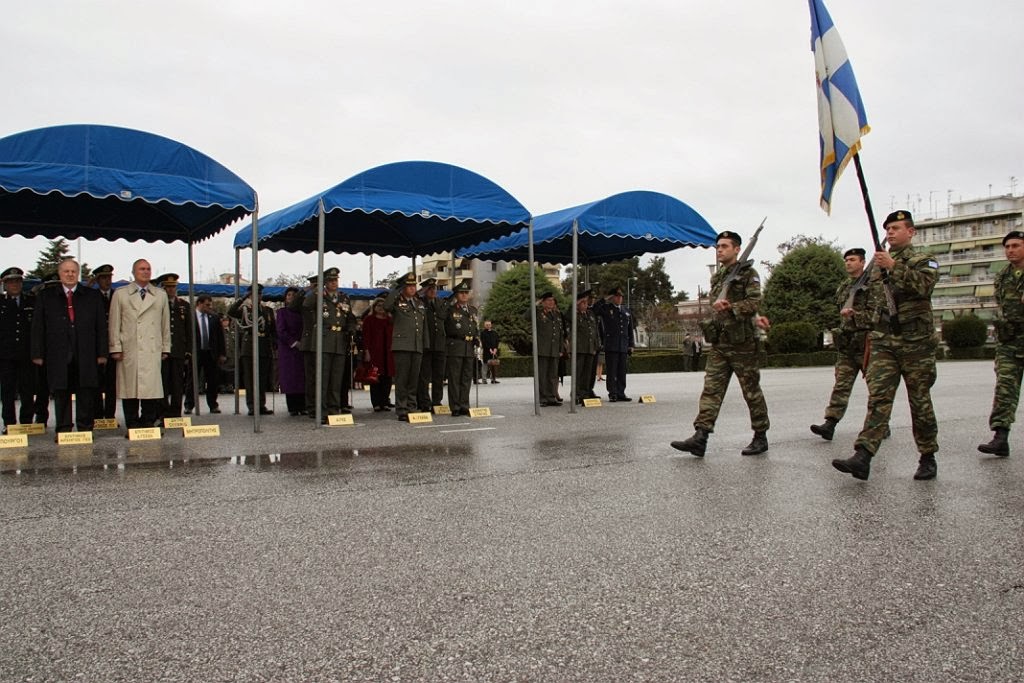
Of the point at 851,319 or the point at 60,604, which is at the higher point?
the point at 851,319

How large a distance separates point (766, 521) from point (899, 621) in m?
1.82

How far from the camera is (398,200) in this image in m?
11.5

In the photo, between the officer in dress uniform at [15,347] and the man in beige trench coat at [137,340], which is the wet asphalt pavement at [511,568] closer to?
the man in beige trench coat at [137,340]

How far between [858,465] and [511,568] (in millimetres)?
3506

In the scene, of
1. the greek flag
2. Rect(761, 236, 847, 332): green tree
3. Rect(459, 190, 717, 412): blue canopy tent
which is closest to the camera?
the greek flag

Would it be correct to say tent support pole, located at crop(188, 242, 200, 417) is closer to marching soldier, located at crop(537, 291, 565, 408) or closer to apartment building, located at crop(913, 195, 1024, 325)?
marching soldier, located at crop(537, 291, 565, 408)

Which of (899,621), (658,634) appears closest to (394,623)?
(658,634)

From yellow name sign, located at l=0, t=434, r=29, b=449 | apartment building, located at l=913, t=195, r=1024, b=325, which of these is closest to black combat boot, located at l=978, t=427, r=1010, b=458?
yellow name sign, located at l=0, t=434, r=29, b=449

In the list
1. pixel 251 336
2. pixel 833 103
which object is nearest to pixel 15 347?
pixel 251 336

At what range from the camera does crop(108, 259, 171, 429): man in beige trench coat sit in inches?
411

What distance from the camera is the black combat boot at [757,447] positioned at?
8.38 m

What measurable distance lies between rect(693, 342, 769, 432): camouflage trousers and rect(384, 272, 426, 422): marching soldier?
16.9 ft

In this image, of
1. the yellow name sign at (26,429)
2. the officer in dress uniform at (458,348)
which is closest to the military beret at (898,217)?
the officer in dress uniform at (458,348)

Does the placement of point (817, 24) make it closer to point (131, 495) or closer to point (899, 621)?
point (899, 621)
